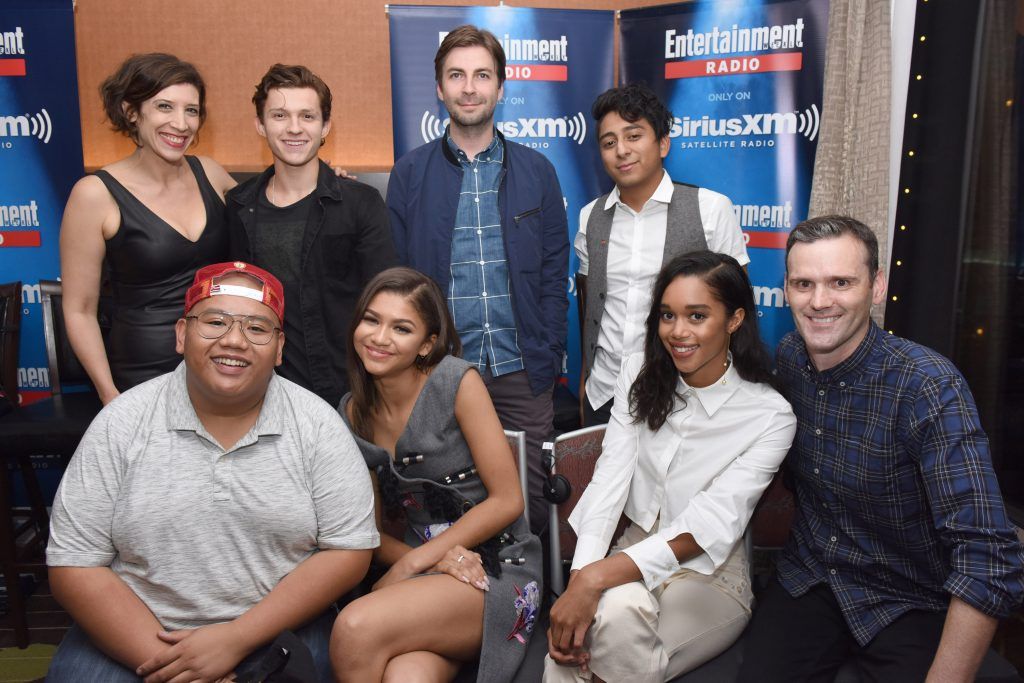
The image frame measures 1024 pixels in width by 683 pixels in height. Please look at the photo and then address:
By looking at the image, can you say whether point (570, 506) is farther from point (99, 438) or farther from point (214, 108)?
point (214, 108)

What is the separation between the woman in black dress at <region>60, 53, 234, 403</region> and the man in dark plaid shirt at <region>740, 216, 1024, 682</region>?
6.10 ft

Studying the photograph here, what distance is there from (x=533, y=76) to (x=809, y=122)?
1340mm

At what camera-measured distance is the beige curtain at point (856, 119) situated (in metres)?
3.13

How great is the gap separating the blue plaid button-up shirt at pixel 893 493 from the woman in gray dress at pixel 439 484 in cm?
71

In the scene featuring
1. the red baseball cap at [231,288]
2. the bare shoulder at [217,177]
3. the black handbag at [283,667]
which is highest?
the bare shoulder at [217,177]

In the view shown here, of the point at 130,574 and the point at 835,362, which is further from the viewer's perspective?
the point at 835,362

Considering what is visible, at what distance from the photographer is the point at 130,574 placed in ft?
5.50

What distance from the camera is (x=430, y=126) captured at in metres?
3.88

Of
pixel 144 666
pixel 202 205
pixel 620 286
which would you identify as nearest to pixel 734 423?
pixel 620 286

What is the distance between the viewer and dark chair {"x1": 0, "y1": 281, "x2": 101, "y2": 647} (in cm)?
297

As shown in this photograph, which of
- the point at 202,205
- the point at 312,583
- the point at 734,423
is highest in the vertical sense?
the point at 202,205

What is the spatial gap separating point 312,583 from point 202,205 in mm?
1450

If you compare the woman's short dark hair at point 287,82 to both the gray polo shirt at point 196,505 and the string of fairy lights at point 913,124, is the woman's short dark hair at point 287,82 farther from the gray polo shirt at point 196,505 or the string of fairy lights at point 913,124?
the string of fairy lights at point 913,124

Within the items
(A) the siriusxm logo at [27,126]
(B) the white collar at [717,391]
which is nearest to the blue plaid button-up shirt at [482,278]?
(B) the white collar at [717,391]
